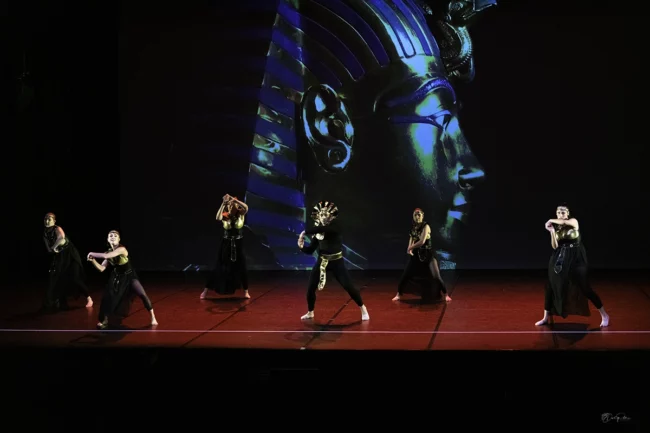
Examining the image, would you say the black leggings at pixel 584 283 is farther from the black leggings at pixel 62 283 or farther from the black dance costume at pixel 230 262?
the black leggings at pixel 62 283

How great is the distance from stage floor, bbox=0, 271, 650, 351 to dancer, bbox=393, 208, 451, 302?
0.32 meters

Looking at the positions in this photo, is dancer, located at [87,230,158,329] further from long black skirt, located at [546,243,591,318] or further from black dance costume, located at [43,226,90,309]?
long black skirt, located at [546,243,591,318]

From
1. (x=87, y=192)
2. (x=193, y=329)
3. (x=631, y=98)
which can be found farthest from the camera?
(x=87, y=192)

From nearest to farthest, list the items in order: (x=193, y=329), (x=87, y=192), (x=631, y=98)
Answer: (x=193, y=329) < (x=631, y=98) < (x=87, y=192)

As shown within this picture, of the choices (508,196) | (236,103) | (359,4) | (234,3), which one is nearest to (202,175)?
(236,103)

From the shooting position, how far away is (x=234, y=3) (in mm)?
13602

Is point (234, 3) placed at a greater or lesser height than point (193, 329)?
greater

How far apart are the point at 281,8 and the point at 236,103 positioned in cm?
163

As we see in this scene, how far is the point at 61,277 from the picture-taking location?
10.4 metres

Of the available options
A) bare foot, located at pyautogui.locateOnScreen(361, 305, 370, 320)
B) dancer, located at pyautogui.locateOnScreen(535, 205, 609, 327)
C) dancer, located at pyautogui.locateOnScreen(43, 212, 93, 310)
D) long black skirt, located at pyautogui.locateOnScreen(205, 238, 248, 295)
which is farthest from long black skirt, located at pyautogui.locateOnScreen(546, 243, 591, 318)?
dancer, located at pyautogui.locateOnScreen(43, 212, 93, 310)

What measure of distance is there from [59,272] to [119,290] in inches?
71.5

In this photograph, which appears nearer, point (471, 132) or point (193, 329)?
point (193, 329)

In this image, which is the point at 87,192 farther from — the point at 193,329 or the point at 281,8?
the point at 193,329

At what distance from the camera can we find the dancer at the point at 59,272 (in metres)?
10.3
